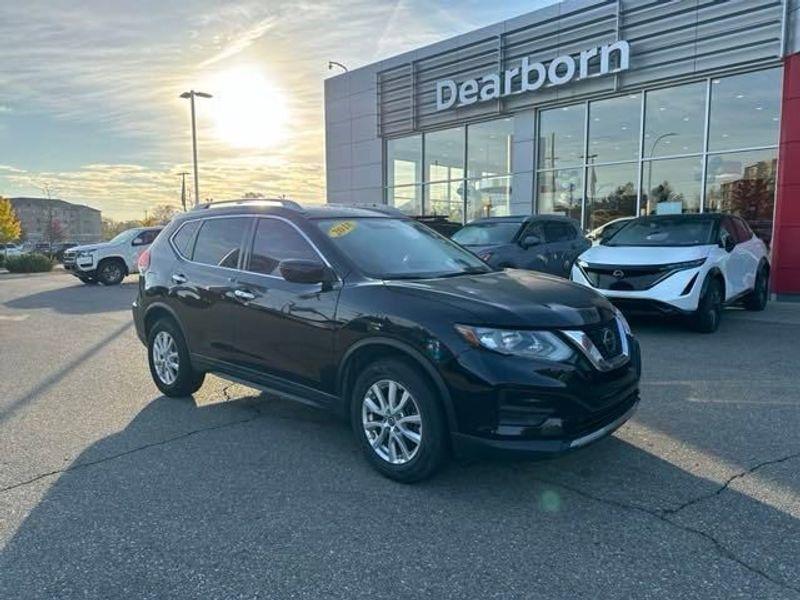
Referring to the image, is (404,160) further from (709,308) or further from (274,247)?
(274,247)

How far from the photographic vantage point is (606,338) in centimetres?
382

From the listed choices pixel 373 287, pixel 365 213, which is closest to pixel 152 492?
pixel 373 287

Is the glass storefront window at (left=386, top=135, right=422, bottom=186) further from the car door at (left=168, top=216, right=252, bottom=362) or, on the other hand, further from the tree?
the tree

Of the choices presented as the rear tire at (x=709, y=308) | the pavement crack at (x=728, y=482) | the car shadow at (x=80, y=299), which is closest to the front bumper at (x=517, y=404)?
the pavement crack at (x=728, y=482)

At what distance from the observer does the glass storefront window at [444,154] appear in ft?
64.0

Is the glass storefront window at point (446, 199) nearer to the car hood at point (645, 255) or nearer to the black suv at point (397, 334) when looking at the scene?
the car hood at point (645, 255)

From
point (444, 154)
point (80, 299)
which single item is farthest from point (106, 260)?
point (444, 154)

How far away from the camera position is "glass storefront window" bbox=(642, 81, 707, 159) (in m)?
14.3

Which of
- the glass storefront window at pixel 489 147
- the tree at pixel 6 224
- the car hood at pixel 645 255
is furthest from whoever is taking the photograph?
the tree at pixel 6 224

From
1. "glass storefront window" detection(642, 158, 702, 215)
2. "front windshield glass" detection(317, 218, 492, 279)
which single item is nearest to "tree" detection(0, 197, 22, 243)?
"glass storefront window" detection(642, 158, 702, 215)

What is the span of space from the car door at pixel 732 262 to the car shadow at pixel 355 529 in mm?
5954

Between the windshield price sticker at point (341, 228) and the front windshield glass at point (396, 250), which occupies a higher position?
the windshield price sticker at point (341, 228)

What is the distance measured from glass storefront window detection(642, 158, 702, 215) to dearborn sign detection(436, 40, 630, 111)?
8.28ft

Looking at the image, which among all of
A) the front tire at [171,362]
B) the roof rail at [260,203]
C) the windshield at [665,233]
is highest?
the roof rail at [260,203]
